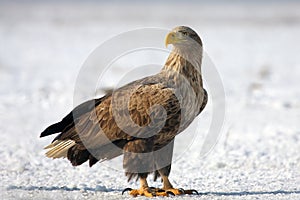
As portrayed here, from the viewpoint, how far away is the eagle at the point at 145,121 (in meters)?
6.33

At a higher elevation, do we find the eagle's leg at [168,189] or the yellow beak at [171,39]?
the yellow beak at [171,39]

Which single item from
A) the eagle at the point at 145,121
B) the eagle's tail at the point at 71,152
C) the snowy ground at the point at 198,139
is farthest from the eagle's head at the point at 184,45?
the snowy ground at the point at 198,139

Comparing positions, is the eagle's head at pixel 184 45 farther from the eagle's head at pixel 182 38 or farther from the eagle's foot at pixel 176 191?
the eagle's foot at pixel 176 191

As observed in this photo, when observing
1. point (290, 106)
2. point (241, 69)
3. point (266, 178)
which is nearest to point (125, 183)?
point (266, 178)

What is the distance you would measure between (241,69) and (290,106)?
6.88 metres

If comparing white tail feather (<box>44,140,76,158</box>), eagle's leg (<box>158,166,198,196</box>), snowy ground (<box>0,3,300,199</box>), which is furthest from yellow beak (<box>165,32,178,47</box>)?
snowy ground (<box>0,3,300,199</box>)

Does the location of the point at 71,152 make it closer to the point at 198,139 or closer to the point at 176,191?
the point at 176,191

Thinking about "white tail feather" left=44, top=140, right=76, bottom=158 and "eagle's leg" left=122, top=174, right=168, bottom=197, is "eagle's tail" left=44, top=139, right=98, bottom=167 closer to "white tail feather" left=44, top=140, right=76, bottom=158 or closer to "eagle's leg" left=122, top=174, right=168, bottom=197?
"white tail feather" left=44, top=140, right=76, bottom=158

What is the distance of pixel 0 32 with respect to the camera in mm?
33344

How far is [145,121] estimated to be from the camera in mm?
6379

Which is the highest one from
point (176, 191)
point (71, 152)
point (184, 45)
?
point (184, 45)

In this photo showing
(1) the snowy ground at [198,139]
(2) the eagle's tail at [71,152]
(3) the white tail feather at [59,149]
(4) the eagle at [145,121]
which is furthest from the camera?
(1) the snowy ground at [198,139]

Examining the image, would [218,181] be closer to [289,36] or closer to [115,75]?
[115,75]

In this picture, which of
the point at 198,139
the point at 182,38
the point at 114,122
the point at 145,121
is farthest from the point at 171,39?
the point at 198,139
